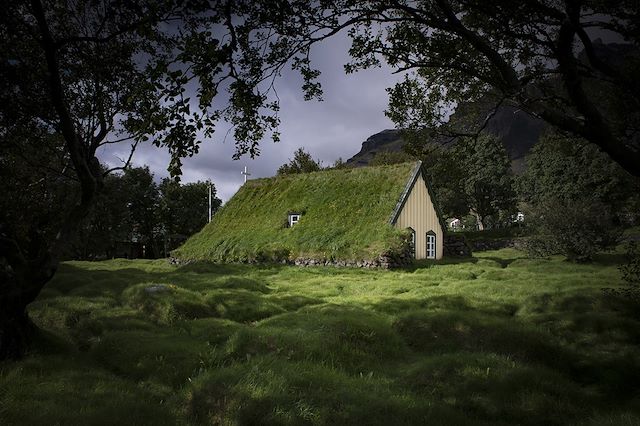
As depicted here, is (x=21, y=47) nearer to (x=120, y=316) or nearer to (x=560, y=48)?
(x=120, y=316)

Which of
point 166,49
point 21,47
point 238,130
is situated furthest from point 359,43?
point 21,47

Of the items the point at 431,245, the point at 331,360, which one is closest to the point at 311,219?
the point at 431,245

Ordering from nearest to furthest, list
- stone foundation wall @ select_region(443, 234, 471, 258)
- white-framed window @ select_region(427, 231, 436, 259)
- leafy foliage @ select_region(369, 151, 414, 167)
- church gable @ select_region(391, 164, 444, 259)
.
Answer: church gable @ select_region(391, 164, 444, 259)
white-framed window @ select_region(427, 231, 436, 259)
stone foundation wall @ select_region(443, 234, 471, 258)
leafy foliage @ select_region(369, 151, 414, 167)

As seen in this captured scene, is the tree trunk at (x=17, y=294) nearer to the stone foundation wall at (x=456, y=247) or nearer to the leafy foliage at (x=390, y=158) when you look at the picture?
the stone foundation wall at (x=456, y=247)

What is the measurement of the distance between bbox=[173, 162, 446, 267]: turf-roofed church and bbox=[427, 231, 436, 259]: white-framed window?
2cm

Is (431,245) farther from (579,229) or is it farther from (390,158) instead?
(390,158)

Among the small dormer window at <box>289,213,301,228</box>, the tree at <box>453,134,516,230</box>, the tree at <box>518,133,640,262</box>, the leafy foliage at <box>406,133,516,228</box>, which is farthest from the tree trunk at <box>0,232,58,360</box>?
the tree at <box>453,134,516,230</box>

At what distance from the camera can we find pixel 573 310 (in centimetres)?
1264

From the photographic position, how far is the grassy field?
623 centimetres

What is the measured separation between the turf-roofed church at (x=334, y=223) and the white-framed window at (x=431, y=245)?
0.08 feet

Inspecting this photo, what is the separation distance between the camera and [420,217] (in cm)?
3197

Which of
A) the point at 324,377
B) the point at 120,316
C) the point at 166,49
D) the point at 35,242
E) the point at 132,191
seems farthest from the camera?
the point at 132,191

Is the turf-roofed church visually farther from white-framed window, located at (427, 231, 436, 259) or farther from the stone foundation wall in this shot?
the stone foundation wall

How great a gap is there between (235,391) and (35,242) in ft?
39.4
